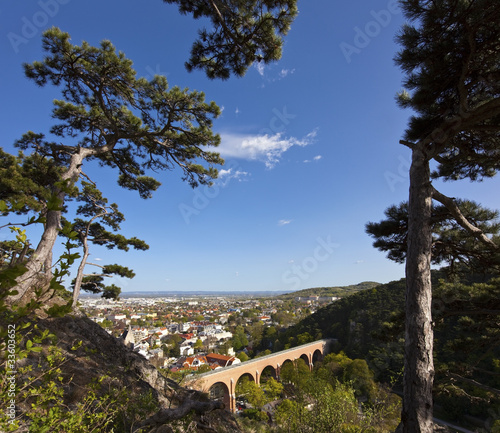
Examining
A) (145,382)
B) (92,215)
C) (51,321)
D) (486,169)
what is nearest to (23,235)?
(145,382)

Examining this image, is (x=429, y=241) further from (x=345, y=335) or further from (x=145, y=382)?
(x=345, y=335)

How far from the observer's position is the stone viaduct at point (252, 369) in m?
16.6

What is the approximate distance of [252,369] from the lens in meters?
19.9

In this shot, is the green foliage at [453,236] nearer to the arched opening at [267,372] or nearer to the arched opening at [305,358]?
the arched opening at [267,372]

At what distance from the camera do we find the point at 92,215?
8.48m

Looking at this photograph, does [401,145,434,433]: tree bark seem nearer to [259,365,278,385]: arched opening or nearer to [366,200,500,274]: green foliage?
[366,200,500,274]: green foliage

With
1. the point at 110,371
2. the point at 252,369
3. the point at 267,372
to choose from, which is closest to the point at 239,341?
the point at 267,372

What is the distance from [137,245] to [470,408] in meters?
21.1

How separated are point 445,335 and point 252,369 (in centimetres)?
1378

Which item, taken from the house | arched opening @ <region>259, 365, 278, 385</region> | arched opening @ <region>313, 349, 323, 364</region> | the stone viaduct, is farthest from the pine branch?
arched opening @ <region>313, 349, 323, 364</region>

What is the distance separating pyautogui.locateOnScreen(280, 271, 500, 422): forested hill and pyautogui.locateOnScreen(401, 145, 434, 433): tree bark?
35cm

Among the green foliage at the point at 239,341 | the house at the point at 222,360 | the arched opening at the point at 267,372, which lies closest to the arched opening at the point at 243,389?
the house at the point at 222,360

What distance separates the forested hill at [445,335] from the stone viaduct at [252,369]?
197cm

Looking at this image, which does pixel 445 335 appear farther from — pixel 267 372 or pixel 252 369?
pixel 267 372
